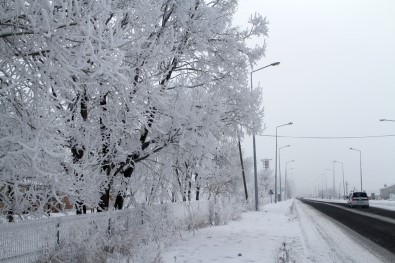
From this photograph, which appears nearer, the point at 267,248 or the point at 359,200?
the point at 267,248

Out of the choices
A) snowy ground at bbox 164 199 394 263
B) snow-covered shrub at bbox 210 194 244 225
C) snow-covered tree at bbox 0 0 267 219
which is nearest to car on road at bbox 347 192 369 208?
snow-covered shrub at bbox 210 194 244 225

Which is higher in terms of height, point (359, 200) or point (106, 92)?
point (106, 92)

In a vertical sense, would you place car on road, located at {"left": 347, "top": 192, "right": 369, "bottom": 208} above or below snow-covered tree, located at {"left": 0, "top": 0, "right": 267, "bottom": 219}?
below

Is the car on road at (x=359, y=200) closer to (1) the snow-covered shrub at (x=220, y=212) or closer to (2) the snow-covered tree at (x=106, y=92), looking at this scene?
(1) the snow-covered shrub at (x=220, y=212)

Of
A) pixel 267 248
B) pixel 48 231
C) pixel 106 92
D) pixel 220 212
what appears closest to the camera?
pixel 106 92

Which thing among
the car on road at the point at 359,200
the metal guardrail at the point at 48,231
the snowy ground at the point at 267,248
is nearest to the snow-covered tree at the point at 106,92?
the metal guardrail at the point at 48,231

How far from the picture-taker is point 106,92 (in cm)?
720

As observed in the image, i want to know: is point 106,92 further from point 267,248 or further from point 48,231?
point 267,248

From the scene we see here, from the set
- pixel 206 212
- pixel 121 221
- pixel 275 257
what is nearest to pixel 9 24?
pixel 121 221

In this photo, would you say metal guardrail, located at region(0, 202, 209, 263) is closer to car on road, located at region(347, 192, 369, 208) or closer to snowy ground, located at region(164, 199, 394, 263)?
snowy ground, located at region(164, 199, 394, 263)

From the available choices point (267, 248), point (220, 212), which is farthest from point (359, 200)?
point (267, 248)

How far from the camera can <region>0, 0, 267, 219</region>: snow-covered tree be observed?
4.62 meters

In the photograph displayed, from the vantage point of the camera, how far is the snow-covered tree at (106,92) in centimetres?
462

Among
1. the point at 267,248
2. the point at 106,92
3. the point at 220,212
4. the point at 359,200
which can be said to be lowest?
the point at 267,248
